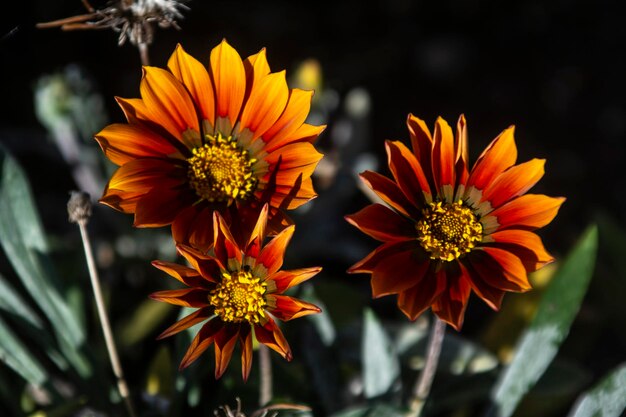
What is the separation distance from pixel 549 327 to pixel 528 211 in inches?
15.7

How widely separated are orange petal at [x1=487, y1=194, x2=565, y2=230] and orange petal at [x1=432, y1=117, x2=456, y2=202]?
0.30ft

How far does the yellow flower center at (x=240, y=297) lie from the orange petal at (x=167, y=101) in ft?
0.82

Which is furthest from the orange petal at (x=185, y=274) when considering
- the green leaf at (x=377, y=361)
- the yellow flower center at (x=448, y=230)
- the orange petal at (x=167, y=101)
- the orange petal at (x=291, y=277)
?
the green leaf at (x=377, y=361)

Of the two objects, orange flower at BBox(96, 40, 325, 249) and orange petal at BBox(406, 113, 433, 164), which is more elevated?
orange flower at BBox(96, 40, 325, 249)

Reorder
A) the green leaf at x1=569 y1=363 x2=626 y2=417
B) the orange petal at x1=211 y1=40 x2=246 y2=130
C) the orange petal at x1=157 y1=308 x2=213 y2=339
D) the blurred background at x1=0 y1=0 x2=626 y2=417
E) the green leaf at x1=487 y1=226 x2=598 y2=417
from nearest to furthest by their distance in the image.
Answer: the orange petal at x1=157 y1=308 x2=213 y2=339
the orange petal at x1=211 y1=40 x2=246 y2=130
the green leaf at x1=569 y1=363 x2=626 y2=417
the green leaf at x1=487 y1=226 x2=598 y2=417
the blurred background at x1=0 y1=0 x2=626 y2=417

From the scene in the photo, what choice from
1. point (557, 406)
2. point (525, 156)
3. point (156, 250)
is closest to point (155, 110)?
point (156, 250)

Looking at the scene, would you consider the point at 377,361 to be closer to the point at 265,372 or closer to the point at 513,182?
the point at 265,372

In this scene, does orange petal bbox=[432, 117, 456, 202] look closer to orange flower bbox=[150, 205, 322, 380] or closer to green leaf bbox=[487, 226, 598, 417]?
orange flower bbox=[150, 205, 322, 380]

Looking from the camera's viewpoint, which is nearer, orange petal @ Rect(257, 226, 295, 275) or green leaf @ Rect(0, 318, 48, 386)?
orange petal @ Rect(257, 226, 295, 275)

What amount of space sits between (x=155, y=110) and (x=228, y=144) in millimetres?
167

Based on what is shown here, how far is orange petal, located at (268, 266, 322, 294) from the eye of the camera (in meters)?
1.08

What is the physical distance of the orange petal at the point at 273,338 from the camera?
108cm

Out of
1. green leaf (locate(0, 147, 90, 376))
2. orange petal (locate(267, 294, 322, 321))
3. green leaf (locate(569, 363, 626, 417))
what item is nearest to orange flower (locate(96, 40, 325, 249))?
orange petal (locate(267, 294, 322, 321))

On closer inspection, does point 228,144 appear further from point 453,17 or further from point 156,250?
point 453,17
